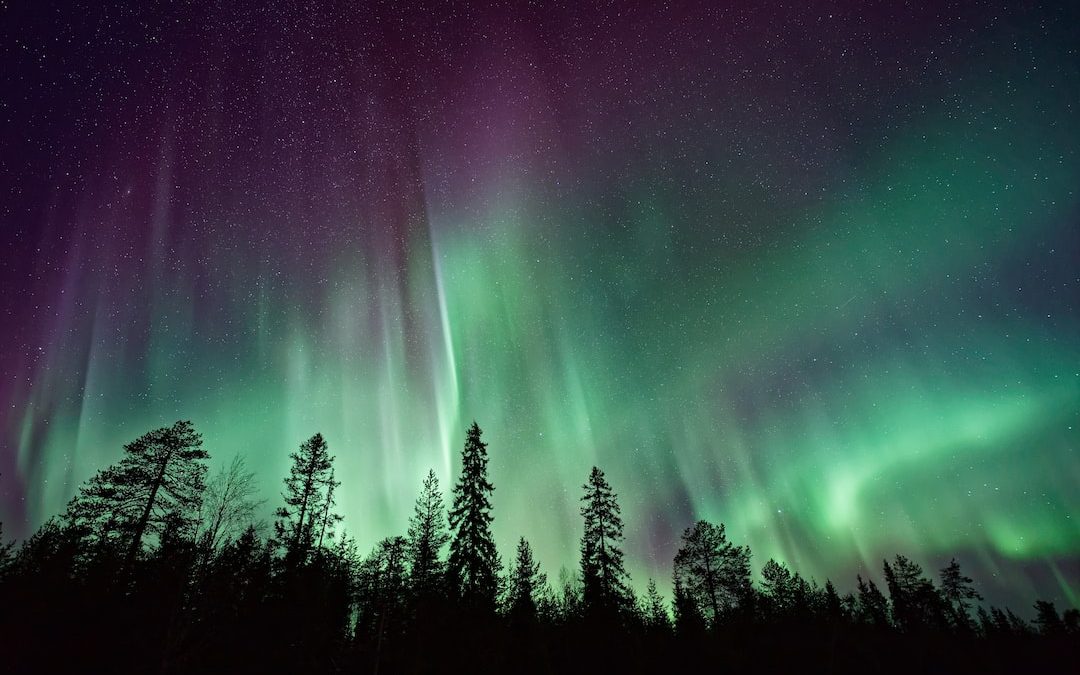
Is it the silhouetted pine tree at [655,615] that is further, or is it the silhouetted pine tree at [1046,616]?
the silhouetted pine tree at [1046,616]

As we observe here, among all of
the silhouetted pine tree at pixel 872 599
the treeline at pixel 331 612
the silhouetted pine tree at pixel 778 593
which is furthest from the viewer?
the silhouetted pine tree at pixel 872 599

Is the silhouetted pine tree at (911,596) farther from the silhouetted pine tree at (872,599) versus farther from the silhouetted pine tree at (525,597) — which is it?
the silhouetted pine tree at (525,597)

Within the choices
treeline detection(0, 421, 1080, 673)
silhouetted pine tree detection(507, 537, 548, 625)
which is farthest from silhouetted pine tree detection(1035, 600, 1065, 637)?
silhouetted pine tree detection(507, 537, 548, 625)

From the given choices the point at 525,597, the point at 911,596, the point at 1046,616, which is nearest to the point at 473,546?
the point at 525,597

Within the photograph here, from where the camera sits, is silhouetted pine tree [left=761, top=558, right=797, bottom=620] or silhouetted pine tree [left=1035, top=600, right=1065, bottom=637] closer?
silhouetted pine tree [left=761, top=558, right=797, bottom=620]

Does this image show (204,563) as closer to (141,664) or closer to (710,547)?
(141,664)

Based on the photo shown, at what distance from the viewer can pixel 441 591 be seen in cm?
3544

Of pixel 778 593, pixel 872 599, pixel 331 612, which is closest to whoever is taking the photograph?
pixel 331 612

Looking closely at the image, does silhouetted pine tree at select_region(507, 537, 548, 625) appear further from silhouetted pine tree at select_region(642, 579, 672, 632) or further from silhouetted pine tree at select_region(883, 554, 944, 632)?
silhouetted pine tree at select_region(883, 554, 944, 632)

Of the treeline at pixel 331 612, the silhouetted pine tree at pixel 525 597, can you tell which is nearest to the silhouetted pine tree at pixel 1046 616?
the treeline at pixel 331 612

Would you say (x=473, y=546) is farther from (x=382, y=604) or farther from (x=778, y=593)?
(x=778, y=593)

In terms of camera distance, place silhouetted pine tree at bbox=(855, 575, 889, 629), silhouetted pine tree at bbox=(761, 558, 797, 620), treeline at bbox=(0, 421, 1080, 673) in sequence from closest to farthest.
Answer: treeline at bbox=(0, 421, 1080, 673) < silhouetted pine tree at bbox=(761, 558, 797, 620) < silhouetted pine tree at bbox=(855, 575, 889, 629)

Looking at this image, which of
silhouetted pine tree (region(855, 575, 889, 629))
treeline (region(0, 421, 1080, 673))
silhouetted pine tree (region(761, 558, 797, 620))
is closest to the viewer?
treeline (region(0, 421, 1080, 673))

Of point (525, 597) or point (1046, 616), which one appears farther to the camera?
point (1046, 616)
